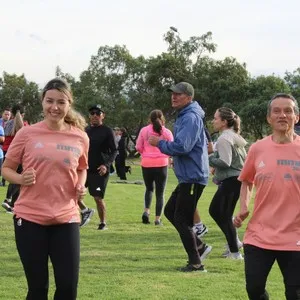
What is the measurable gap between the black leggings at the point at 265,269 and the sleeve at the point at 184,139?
2563 mm

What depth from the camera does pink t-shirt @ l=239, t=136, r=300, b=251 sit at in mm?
4316

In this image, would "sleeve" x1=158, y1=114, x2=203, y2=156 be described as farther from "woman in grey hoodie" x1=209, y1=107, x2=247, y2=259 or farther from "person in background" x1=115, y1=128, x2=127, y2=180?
"person in background" x1=115, y1=128, x2=127, y2=180

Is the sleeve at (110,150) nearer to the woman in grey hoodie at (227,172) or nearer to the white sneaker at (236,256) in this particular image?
the woman in grey hoodie at (227,172)

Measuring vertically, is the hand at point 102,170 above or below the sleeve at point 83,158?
below

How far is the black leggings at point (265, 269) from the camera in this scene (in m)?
4.24

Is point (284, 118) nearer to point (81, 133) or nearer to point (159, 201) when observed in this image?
point (81, 133)

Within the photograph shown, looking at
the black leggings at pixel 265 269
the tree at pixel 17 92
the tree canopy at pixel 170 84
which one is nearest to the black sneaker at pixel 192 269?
the black leggings at pixel 265 269

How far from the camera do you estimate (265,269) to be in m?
4.34

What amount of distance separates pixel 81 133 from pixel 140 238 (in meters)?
4.99

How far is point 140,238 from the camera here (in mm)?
9438

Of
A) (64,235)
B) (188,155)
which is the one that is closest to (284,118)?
(64,235)

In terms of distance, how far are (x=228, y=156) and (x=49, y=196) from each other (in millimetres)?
3815

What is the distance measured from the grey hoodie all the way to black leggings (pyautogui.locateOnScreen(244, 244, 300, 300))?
3.39m

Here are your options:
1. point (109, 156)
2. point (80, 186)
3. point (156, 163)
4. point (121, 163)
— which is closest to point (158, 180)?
point (156, 163)
